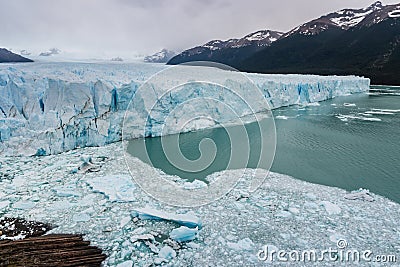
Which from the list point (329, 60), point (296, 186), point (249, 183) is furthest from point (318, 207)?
point (329, 60)

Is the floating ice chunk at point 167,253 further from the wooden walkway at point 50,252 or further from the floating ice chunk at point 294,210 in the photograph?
the floating ice chunk at point 294,210

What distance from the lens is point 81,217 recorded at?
3.50 meters

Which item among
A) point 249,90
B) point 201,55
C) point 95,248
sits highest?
point 201,55

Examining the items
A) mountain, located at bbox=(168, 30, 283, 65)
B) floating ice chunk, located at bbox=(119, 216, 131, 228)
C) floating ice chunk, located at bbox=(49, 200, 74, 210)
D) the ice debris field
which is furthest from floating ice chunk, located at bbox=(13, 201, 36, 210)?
mountain, located at bbox=(168, 30, 283, 65)

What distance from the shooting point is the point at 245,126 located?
970cm

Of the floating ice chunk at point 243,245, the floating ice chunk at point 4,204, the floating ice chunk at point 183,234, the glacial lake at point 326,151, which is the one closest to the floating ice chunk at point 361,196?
the glacial lake at point 326,151

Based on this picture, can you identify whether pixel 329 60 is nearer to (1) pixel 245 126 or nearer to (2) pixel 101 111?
(1) pixel 245 126

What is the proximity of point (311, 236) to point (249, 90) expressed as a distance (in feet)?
28.7

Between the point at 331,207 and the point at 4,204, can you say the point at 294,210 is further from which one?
the point at 4,204

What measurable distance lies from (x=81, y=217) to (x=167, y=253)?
134 centimetres

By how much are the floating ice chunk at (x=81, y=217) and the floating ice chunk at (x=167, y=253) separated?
1.18m

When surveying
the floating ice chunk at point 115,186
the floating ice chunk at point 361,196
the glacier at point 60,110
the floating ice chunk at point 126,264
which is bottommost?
the floating ice chunk at point 126,264

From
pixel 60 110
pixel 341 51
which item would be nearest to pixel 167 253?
pixel 60 110

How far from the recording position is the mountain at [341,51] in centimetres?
3581
